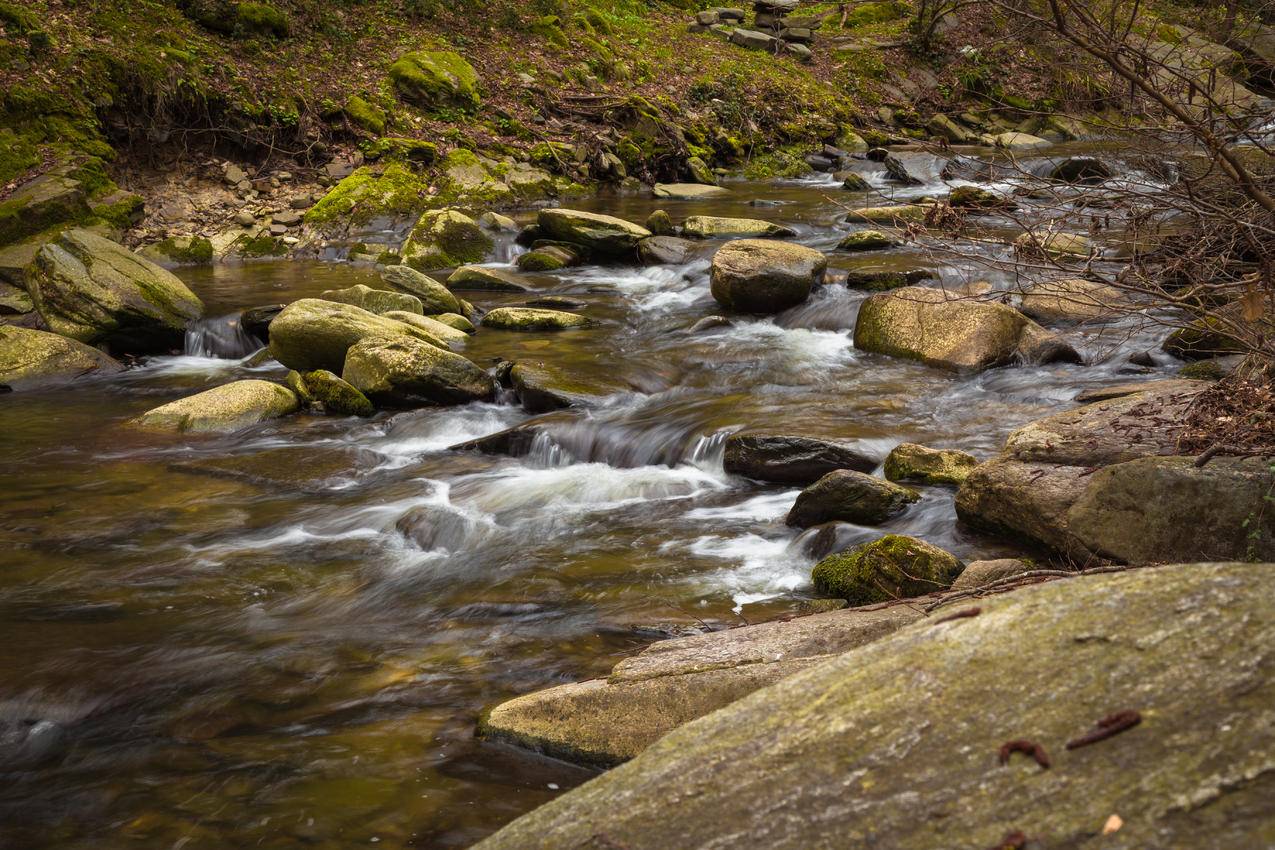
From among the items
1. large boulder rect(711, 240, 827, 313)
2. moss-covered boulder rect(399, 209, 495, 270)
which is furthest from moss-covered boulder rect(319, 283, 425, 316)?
large boulder rect(711, 240, 827, 313)

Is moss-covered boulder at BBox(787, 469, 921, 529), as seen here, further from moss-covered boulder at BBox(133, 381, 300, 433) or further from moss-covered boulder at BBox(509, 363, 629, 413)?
moss-covered boulder at BBox(133, 381, 300, 433)

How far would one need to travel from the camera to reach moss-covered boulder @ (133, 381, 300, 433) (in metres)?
9.04

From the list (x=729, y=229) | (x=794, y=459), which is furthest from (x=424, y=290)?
(x=794, y=459)

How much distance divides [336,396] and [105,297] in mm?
3756

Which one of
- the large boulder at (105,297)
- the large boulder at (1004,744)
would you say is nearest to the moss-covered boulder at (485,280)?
the large boulder at (105,297)

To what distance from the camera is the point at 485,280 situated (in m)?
14.1

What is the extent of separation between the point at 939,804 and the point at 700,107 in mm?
23889

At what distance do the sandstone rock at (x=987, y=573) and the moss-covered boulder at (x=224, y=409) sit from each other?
695cm

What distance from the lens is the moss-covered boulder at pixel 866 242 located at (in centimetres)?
1424

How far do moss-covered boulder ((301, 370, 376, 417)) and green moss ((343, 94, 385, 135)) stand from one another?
10211 mm

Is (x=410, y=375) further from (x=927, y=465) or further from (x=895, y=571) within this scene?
(x=895, y=571)

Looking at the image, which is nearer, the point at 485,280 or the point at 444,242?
the point at 485,280

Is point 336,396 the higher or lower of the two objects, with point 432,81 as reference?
lower

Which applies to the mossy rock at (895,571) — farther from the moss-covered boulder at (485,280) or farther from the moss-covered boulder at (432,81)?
the moss-covered boulder at (432,81)
